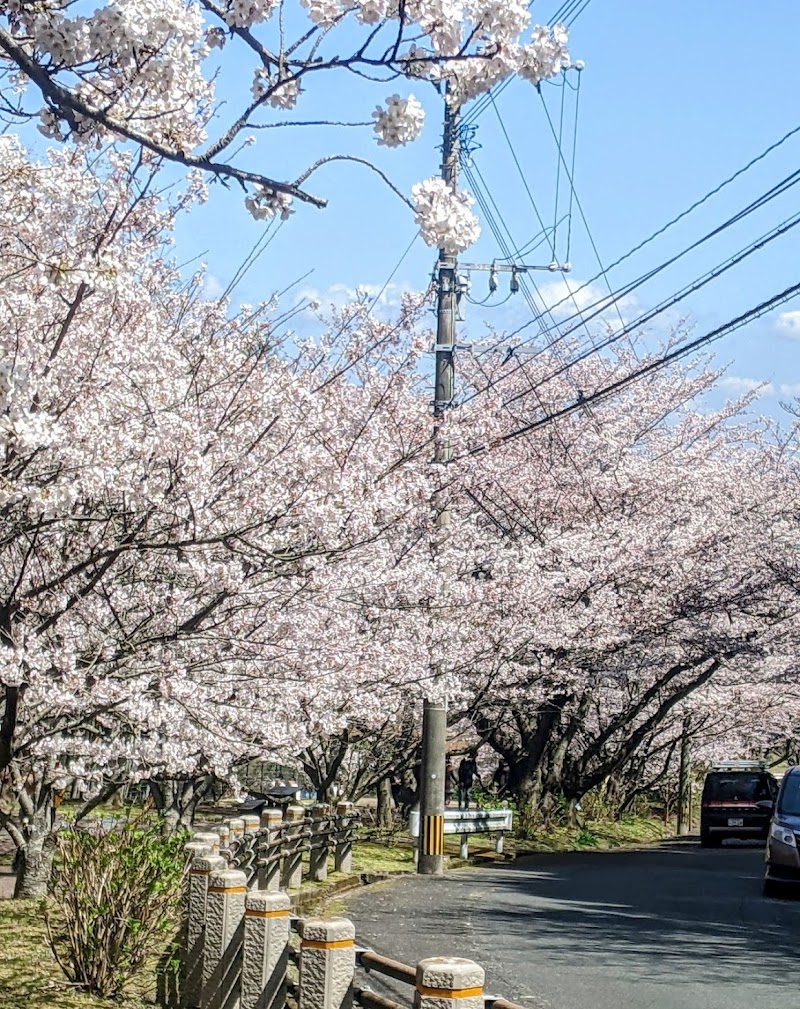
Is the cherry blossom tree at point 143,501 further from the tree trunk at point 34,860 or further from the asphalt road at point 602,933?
the asphalt road at point 602,933

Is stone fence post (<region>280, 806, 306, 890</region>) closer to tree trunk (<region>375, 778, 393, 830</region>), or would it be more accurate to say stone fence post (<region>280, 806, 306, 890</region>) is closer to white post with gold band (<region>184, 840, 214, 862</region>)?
white post with gold band (<region>184, 840, 214, 862</region>)

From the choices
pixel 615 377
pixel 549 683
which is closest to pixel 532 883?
pixel 549 683

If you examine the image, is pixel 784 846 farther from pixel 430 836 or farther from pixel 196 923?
pixel 196 923

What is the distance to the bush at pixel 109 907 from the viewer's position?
9180mm

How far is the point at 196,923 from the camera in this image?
8289mm

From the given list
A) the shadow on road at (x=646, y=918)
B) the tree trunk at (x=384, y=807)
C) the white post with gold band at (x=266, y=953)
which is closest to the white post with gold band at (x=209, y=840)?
the white post with gold band at (x=266, y=953)

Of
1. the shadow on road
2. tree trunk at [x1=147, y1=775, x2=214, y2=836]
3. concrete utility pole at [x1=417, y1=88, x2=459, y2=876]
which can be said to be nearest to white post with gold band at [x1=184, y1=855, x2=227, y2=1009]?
the shadow on road

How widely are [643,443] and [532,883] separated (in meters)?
12.4

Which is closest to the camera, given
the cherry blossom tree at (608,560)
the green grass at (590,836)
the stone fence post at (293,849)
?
the stone fence post at (293,849)

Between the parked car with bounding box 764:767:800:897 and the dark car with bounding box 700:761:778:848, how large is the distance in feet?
42.9

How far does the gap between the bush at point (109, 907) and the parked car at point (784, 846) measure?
29.7 ft

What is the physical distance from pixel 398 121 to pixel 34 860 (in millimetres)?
10117

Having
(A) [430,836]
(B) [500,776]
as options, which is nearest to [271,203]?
(A) [430,836]

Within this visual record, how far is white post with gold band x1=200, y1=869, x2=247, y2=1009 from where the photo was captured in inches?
283
